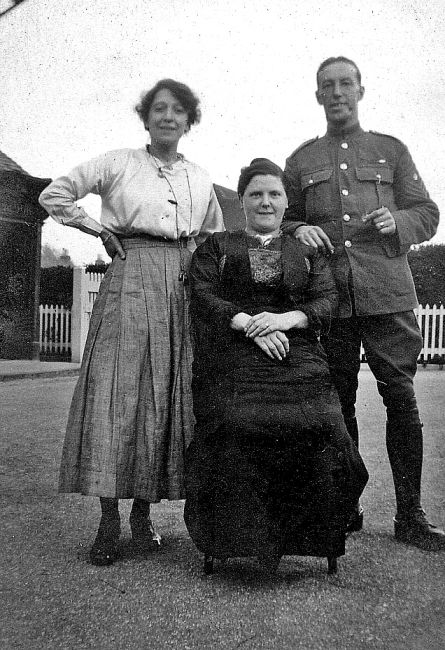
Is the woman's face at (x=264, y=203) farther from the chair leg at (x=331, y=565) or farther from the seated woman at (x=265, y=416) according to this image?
the chair leg at (x=331, y=565)

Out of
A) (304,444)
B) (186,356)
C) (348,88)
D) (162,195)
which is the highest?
(348,88)

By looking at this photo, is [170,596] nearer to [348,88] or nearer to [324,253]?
[324,253]

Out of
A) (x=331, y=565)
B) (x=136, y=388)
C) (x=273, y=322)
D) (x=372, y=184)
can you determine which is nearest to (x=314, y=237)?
(x=372, y=184)

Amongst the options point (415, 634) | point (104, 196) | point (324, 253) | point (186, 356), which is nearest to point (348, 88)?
point (324, 253)

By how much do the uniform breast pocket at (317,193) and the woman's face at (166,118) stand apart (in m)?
0.63

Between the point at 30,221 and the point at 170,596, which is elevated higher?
the point at 30,221

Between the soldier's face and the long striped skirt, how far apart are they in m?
0.92

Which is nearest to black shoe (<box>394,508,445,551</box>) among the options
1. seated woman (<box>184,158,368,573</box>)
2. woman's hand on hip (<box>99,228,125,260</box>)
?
seated woman (<box>184,158,368,573</box>)

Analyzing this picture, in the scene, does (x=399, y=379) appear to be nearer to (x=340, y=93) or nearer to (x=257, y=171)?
(x=257, y=171)

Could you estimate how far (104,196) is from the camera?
3.01m

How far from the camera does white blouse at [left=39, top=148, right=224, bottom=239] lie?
289 cm

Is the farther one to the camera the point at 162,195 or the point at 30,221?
the point at 30,221

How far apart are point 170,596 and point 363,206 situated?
182 centimetres

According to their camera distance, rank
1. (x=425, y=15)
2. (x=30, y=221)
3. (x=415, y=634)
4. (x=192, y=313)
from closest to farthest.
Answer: (x=415, y=634) → (x=425, y=15) → (x=192, y=313) → (x=30, y=221)
